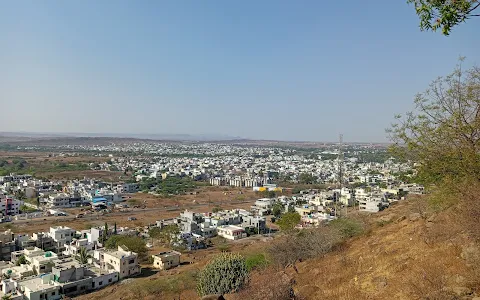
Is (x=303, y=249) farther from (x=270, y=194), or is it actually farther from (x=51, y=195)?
(x=51, y=195)

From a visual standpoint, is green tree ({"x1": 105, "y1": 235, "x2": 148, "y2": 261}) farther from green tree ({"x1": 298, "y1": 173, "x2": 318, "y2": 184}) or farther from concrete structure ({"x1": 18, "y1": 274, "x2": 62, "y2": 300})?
green tree ({"x1": 298, "y1": 173, "x2": 318, "y2": 184})

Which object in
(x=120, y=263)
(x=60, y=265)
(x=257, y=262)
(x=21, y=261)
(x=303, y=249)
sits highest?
(x=303, y=249)

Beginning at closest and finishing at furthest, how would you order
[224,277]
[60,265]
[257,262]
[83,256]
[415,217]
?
[224,277]
[415,217]
[257,262]
[60,265]
[83,256]

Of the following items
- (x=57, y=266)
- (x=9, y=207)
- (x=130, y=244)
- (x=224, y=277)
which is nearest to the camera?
(x=224, y=277)

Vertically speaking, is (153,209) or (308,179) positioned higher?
(308,179)

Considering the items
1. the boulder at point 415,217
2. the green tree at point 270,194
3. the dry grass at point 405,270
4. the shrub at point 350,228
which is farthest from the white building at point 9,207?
the boulder at point 415,217

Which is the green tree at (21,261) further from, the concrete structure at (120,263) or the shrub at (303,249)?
the shrub at (303,249)

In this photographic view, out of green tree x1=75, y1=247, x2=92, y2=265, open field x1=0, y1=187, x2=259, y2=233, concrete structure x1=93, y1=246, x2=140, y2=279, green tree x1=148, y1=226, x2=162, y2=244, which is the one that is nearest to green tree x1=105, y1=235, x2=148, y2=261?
concrete structure x1=93, y1=246, x2=140, y2=279

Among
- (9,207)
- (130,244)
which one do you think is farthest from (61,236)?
(9,207)
